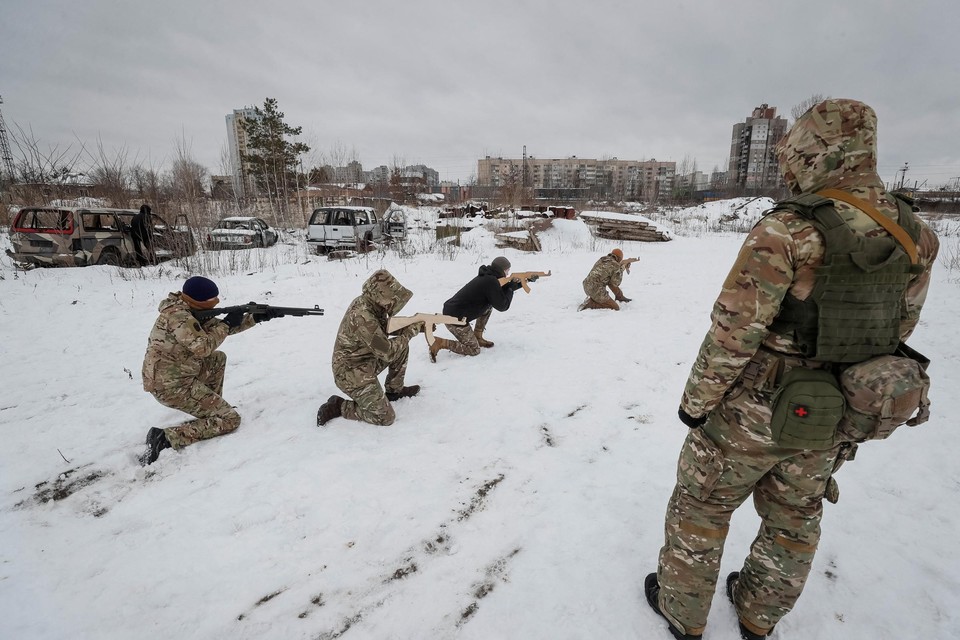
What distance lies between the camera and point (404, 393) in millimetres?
3945

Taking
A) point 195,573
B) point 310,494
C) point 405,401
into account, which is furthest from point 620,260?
point 195,573

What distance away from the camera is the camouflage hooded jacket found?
4.33 ft

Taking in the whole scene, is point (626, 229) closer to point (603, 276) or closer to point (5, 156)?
point (603, 276)

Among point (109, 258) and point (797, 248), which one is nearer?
point (797, 248)

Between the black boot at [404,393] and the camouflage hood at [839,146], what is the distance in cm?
334

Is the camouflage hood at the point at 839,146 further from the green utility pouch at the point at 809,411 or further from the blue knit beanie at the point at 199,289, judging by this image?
the blue knit beanie at the point at 199,289

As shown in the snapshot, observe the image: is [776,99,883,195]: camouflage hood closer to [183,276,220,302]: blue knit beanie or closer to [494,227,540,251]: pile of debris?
[183,276,220,302]: blue knit beanie

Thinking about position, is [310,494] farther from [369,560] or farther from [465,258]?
[465,258]

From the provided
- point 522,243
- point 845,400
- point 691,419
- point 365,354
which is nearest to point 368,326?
point 365,354

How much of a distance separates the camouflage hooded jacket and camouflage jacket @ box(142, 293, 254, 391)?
3.41 meters

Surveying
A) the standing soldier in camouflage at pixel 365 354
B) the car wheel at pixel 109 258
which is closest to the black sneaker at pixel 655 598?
the standing soldier in camouflage at pixel 365 354

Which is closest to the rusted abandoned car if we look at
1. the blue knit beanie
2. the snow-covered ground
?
the snow-covered ground

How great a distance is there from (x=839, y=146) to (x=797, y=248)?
44 centimetres

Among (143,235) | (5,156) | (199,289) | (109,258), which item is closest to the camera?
(199,289)
